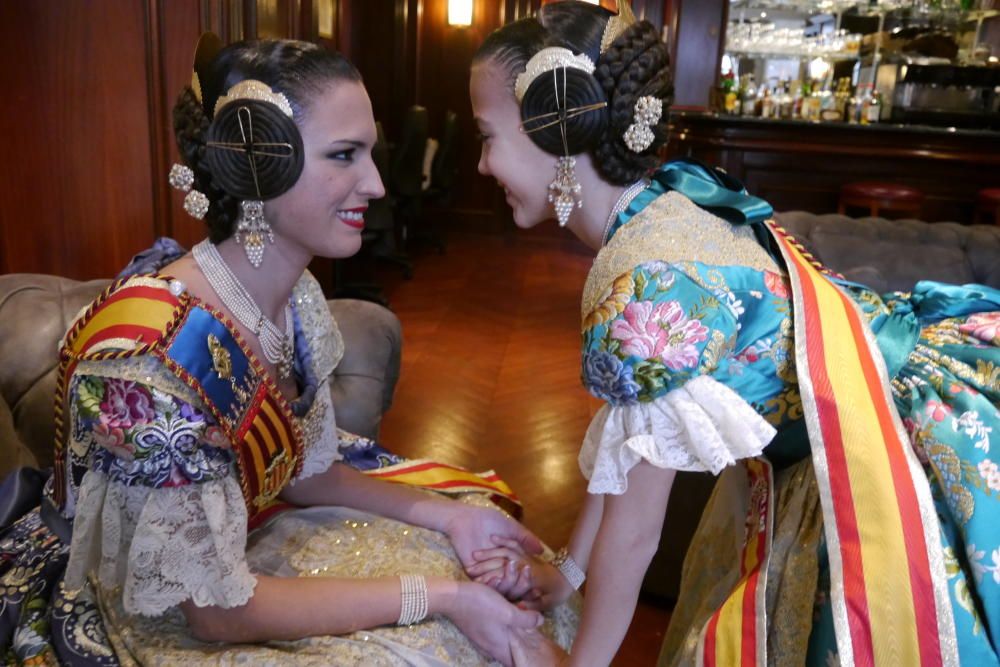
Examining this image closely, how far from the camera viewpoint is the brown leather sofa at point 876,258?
2.22 m

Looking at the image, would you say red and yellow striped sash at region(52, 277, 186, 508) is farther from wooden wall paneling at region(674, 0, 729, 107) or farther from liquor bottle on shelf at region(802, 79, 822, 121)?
wooden wall paneling at region(674, 0, 729, 107)

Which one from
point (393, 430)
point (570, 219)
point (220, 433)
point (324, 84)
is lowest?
point (393, 430)

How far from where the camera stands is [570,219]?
1.23 metres

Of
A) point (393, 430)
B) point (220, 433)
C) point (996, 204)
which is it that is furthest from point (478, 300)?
point (220, 433)

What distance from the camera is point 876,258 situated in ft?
8.46

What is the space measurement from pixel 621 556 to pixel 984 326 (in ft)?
2.14

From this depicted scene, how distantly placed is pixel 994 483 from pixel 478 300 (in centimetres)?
434

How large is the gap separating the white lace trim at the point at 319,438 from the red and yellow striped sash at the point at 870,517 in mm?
758

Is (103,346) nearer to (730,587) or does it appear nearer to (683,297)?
(683,297)

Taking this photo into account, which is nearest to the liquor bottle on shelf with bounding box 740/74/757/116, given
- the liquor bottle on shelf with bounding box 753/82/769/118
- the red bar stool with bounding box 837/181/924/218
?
the liquor bottle on shelf with bounding box 753/82/769/118

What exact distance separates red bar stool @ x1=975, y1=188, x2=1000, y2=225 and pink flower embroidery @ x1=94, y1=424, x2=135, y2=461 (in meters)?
4.99

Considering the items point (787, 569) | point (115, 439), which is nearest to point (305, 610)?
point (115, 439)

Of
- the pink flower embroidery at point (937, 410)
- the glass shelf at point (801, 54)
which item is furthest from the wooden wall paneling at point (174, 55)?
the glass shelf at point (801, 54)

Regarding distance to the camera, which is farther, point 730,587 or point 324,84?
point 730,587
